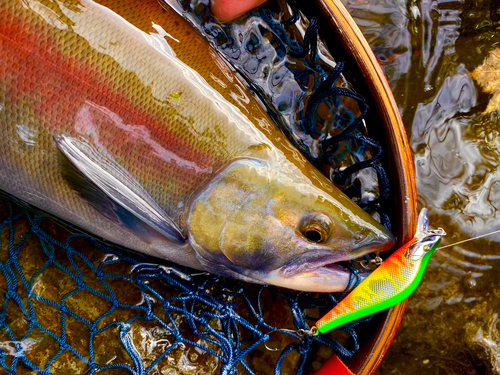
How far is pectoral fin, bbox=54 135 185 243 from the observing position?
193 cm

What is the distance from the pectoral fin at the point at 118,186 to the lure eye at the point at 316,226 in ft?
2.07

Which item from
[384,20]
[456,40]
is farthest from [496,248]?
[384,20]

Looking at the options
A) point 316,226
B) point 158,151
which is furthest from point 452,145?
point 158,151

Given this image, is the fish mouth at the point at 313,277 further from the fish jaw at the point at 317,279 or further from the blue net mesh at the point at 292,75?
the blue net mesh at the point at 292,75

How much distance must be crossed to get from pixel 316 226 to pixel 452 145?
1.40 metres

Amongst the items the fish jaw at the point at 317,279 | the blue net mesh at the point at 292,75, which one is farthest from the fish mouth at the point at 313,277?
the blue net mesh at the point at 292,75

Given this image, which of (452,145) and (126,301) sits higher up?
(126,301)

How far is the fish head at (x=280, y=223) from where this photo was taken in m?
1.99

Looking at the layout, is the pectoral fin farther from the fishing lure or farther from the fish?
the fishing lure

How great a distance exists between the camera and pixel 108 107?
75.7 inches

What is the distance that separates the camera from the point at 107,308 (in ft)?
8.00

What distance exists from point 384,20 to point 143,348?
2678 millimetres

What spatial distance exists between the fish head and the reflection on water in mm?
1006

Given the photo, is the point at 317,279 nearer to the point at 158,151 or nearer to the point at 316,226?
the point at 316,226
